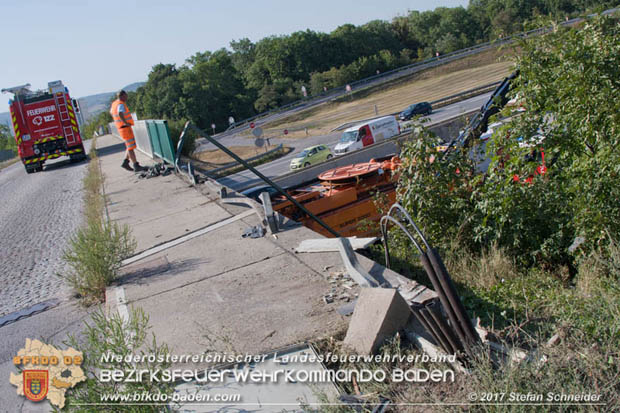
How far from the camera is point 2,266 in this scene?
319 inches

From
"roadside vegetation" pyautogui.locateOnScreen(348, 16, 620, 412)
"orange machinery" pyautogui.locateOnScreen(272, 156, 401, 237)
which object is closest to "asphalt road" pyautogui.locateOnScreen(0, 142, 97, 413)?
"roadside vegetation" pyautogui.locateOnScreen(348, 16, 620, 412)

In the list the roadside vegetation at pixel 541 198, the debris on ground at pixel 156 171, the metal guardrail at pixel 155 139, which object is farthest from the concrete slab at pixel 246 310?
the debris on ground at pixel 156 171

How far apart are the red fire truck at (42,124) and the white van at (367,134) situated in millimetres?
14122

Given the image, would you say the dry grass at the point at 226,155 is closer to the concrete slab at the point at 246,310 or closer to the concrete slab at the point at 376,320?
the concrete slab at the point at 246,310

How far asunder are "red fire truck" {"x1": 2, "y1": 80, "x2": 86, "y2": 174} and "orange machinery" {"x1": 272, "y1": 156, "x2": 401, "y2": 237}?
14.0m

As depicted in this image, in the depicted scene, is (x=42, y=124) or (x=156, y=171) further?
(x=42, y=124)

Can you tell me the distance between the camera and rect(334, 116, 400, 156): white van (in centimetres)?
2986

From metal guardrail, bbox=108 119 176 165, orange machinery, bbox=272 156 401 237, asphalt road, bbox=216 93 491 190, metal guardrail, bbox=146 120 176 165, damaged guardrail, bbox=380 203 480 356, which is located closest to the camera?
damaged guardrail, bbox=380 203 480 356

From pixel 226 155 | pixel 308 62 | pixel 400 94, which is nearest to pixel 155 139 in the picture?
pixel 226 155

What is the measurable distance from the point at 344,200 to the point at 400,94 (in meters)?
54.2

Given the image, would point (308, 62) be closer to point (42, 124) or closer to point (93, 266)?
point (42, 124)

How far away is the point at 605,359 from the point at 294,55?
9785cm

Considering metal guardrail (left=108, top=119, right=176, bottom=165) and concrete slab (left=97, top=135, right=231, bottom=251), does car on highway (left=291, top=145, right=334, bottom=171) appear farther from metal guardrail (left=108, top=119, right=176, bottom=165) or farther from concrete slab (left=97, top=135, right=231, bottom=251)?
concrete slab (left=97, top=135, right=231, bottom=251)

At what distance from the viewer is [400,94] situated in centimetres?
6316
